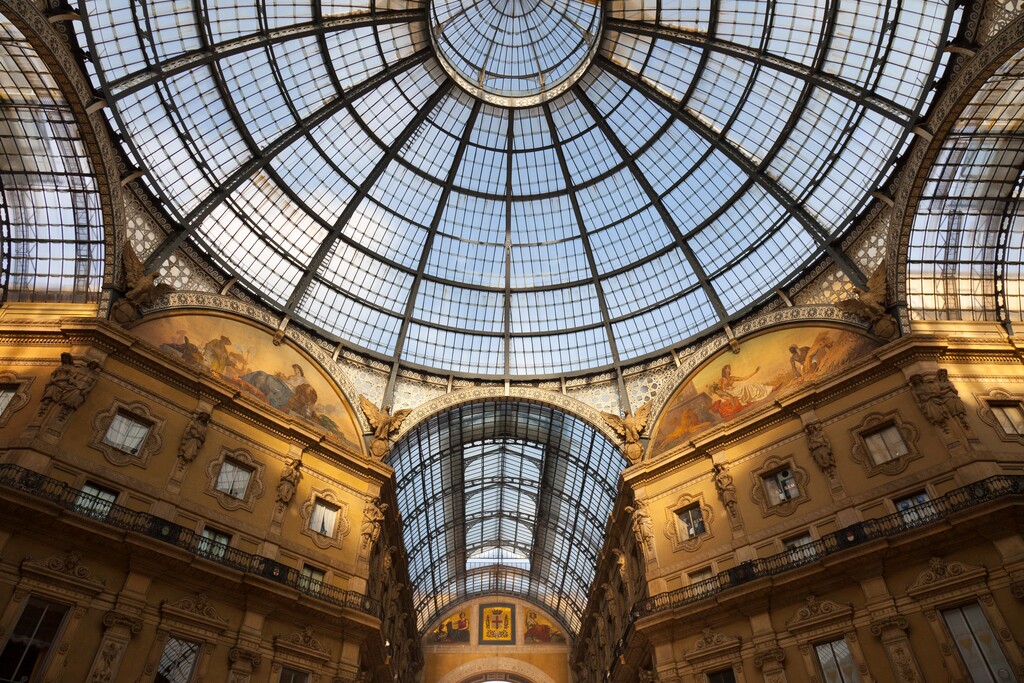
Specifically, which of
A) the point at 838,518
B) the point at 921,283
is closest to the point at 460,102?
the point at 921,283

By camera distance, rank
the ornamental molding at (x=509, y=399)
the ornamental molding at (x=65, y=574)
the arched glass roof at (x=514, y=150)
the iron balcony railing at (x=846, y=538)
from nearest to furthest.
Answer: the ornamental molding at (x=65, y=574)
the iron balcony railing at (x=846, y=538)
the arched glass roof at (x=514, y=150)
the ornamental molding at (x=509, y=399)

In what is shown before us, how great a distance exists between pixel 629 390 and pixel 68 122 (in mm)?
28157

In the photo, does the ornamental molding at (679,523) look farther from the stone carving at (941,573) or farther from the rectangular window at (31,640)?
the rectangular window at (31,640)

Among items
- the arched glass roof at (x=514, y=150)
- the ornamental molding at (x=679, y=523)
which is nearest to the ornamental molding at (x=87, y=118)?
the arched glass roof at (x=514, y=150)

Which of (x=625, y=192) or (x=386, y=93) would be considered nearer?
(x=386, y=93)

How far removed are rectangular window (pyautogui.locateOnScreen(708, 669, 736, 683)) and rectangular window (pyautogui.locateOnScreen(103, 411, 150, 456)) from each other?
898 inches

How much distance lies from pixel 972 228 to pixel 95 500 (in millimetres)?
34987

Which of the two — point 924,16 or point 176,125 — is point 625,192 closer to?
point 924,16

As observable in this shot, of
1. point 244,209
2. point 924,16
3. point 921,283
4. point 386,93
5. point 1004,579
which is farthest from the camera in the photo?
point 386,93

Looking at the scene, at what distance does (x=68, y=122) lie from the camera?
75.3 ft

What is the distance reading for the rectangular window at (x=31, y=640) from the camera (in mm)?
17562

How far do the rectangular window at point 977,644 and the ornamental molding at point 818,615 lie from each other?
9.32 ft

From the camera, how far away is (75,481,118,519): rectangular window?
2017cm

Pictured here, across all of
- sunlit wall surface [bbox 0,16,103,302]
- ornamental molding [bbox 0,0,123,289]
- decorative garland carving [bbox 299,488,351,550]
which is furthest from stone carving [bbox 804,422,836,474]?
sunlit wall surface [bbox 0,16,103,302]
